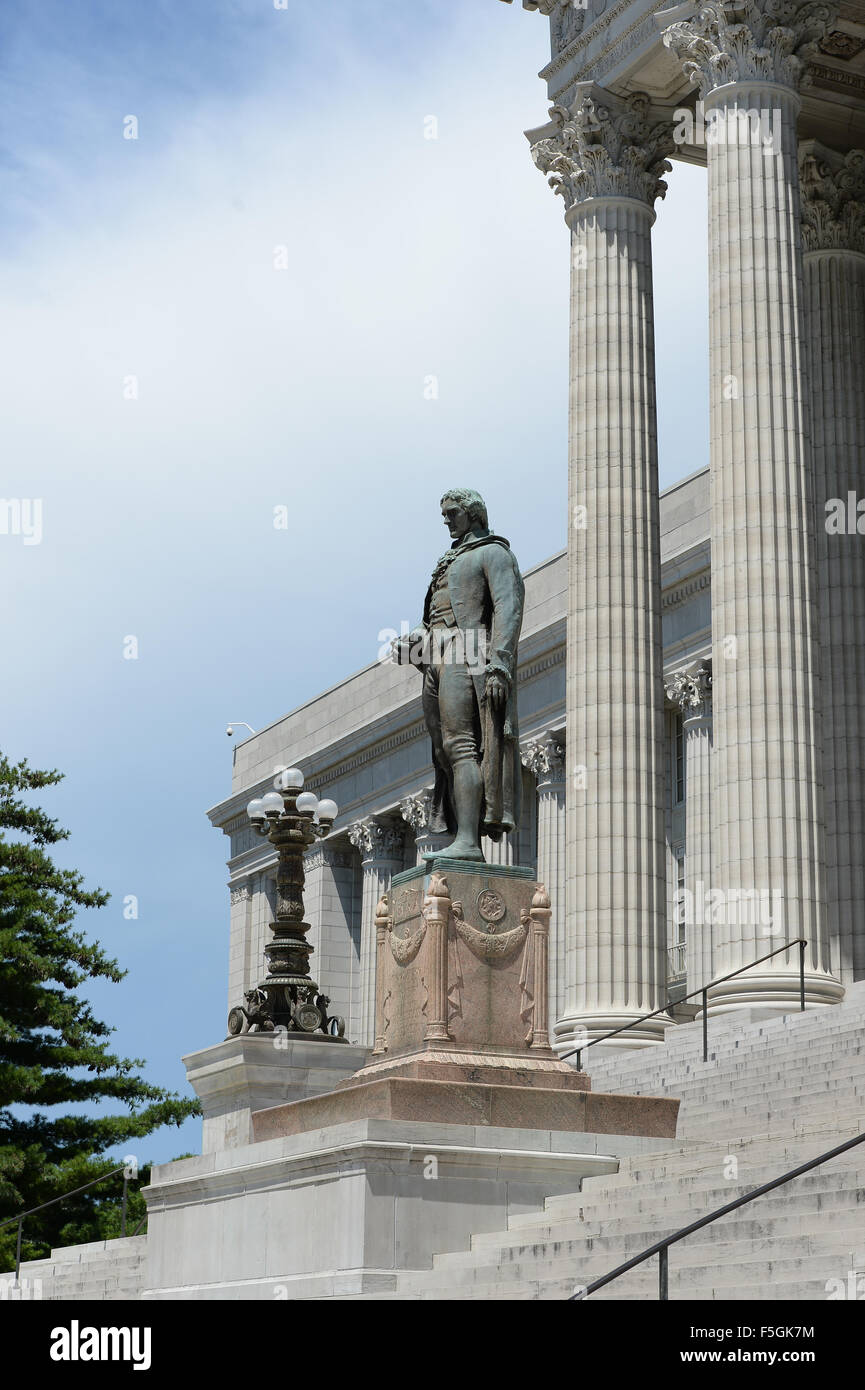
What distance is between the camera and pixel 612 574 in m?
31.6

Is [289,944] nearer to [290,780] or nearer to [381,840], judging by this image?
[290,780]

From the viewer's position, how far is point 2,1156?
38.2 m

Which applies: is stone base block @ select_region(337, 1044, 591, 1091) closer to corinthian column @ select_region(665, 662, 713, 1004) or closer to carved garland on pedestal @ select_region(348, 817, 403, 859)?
corinthian column @ select_region(665, 662, 713, 1004)

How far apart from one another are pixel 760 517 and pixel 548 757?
2200 centimetres

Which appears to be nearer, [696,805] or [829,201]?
[829,201]

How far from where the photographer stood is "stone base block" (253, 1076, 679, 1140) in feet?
50.9

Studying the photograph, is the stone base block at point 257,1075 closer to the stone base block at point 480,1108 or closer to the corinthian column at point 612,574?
the stone base block at point 480,1108

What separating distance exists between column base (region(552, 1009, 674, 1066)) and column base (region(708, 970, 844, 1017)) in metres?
2.83

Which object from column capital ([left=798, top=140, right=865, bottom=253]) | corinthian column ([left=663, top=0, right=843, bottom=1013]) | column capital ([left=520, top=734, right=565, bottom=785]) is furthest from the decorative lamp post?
column capital ([left=520, top=734, right=565, bottom=785])

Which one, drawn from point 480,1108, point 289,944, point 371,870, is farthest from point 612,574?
point 371,870

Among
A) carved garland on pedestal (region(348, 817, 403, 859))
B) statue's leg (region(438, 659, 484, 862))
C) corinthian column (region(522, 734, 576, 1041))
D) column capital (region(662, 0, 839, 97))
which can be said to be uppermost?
column capital (region(662, 0, 839, 97))

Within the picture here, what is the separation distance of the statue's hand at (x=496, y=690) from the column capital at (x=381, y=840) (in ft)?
146
